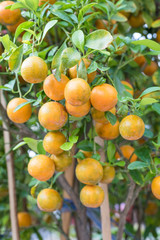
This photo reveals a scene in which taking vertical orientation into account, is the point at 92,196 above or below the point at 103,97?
below

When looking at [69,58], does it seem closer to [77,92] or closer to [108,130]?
[77,92]

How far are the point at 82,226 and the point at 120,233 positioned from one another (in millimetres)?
152

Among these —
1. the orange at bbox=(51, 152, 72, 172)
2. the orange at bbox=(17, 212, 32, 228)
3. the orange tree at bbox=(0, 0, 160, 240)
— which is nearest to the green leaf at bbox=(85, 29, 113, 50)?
the orange tree at bbox=(0, 0, 160, 240)

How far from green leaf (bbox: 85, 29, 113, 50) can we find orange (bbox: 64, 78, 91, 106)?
6 cm

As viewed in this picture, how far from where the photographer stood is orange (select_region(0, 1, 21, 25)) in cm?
57

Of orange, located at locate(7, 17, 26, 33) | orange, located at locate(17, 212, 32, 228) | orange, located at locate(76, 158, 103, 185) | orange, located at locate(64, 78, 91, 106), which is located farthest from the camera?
orange, located at locate(17, 212, 32, 228)

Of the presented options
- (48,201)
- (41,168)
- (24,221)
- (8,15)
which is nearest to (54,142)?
(41,168)

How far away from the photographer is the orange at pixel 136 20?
781 mm

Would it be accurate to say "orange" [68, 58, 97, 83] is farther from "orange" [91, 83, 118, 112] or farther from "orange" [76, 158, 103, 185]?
"orange" [76, 158, 103, 185]

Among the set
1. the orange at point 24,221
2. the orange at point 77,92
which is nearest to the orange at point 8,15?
the orange at point 77,92

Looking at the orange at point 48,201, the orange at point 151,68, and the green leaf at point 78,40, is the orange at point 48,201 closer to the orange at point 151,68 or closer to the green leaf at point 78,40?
the green leaf at point 78,40

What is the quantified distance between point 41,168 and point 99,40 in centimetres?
24

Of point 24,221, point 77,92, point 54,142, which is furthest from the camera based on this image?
point 24,221

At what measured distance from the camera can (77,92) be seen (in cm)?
38
